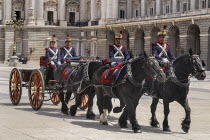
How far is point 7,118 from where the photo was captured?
14742mm

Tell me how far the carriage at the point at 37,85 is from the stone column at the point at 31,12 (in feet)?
181

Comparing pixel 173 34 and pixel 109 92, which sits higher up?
pixel 173 34

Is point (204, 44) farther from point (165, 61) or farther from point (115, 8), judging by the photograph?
point (165, 61)

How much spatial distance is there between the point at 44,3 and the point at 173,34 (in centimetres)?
2506

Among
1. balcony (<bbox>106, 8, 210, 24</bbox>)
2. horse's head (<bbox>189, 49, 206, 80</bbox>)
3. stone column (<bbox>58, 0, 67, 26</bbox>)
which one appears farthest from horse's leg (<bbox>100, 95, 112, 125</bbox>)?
stone column (<bbox>58, 0, 67, 26</bbox>)

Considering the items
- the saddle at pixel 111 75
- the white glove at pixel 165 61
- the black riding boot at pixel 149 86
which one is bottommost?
the black riding boot at pixel 149 86

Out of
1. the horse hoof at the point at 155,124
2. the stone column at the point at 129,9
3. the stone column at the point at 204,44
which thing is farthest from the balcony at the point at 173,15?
the horse hoof at the point at 155,124

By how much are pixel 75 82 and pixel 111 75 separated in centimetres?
221

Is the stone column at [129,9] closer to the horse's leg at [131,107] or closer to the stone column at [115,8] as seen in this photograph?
the stone column at [115,8]

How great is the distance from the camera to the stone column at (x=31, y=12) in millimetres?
73062

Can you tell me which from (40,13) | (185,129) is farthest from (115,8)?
(185,129)

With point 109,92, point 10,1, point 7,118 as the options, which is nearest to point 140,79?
point 109,92

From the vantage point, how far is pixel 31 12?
7338 centimetres

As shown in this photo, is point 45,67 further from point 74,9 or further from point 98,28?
point 74,9
